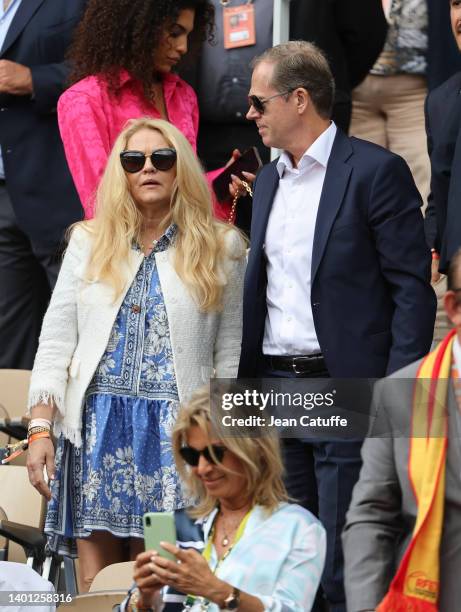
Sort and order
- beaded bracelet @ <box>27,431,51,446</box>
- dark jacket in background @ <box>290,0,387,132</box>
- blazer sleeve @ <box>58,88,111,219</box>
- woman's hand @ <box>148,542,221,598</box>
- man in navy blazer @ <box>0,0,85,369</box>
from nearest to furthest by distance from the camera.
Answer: woman's hand @ <box>148,542,221,598</box>, beaded bracelet @ <box>27,431,51,446</box>, blazer sleeve @ <box>58,88,111,219</box>, dark jacket in background @ <box>290,0,387,132</box>, man in navy blazer @ <box>0,0,85,369</box>

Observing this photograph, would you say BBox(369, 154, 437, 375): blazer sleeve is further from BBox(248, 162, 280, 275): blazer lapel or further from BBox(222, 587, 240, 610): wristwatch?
BBox(222, 587, 240, 610): wristwatch

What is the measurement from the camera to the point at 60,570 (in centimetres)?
661

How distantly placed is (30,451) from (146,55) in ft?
6.99

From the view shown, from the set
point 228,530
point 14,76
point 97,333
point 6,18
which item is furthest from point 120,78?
point 228,530

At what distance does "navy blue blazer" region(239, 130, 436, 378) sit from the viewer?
17.5 ft

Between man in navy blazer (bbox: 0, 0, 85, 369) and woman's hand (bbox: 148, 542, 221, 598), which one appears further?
man in navy blazer (bbox: 0, 0, 85, 369)

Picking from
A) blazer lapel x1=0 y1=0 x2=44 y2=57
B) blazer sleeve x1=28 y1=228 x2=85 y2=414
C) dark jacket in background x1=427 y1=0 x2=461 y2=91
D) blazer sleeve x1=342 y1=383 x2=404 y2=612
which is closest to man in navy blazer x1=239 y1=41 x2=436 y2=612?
blazer sleeve x1=28 y1=228 x2=85 y2=414

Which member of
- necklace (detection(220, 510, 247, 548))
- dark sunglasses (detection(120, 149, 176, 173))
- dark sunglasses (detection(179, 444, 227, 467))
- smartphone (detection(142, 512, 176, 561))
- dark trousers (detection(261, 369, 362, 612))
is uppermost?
dark sunglasses (detection(120, 149, 176, 173))

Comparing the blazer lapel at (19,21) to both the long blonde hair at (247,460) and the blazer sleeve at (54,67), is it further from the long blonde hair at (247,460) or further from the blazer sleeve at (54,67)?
the long blonde hair at (247,460)

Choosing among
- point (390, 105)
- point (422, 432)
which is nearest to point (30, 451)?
point (422, 432)

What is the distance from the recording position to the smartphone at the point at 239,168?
21.2 ft

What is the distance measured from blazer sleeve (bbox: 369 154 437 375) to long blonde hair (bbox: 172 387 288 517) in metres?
1.06

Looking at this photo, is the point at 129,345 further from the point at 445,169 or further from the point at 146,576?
the point at 146,576

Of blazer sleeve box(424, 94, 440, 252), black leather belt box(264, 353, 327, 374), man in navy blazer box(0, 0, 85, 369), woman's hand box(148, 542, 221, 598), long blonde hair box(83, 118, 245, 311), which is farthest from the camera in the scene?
man in navy blazer box(0, 0, 85, 369)
